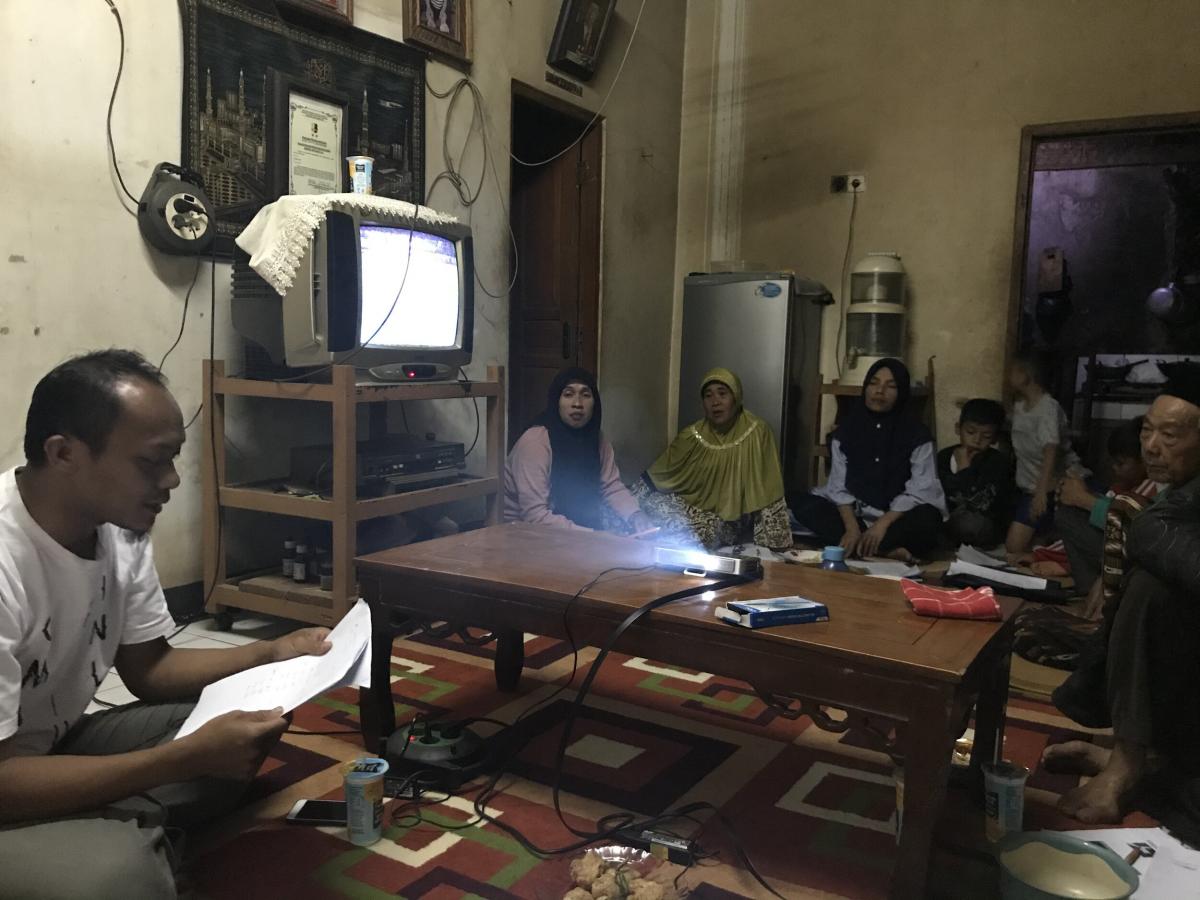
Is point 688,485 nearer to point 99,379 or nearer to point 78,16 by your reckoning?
point 78,16

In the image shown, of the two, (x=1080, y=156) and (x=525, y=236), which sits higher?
(x=1080, y=156)

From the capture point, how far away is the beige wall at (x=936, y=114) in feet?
13.6

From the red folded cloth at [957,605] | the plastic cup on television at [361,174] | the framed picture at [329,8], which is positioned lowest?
the red folded cloth at [957,605]

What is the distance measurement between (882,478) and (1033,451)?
0.69m

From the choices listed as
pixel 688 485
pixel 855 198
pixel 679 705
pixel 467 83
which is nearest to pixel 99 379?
pixel 679 705

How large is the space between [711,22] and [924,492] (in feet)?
8.87

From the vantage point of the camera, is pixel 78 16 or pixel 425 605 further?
pixel 78 16

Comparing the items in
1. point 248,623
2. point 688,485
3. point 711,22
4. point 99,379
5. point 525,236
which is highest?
point 711,22

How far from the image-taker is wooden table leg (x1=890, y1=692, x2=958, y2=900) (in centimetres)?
132

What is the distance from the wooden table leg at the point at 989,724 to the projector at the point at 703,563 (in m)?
0.47

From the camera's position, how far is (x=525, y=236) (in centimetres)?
452

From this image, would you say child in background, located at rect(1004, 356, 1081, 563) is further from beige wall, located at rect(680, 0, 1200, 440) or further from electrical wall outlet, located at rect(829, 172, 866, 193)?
electrical wall outlet, located at rect(829, 172, 866, 193)

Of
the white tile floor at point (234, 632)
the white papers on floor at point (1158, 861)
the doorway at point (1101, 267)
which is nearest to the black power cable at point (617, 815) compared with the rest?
the white papers on floor at point (1158, 861)

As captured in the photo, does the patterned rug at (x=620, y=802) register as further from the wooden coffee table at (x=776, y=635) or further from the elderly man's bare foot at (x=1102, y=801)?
the wooden coffee table at (x=776, y=635)
